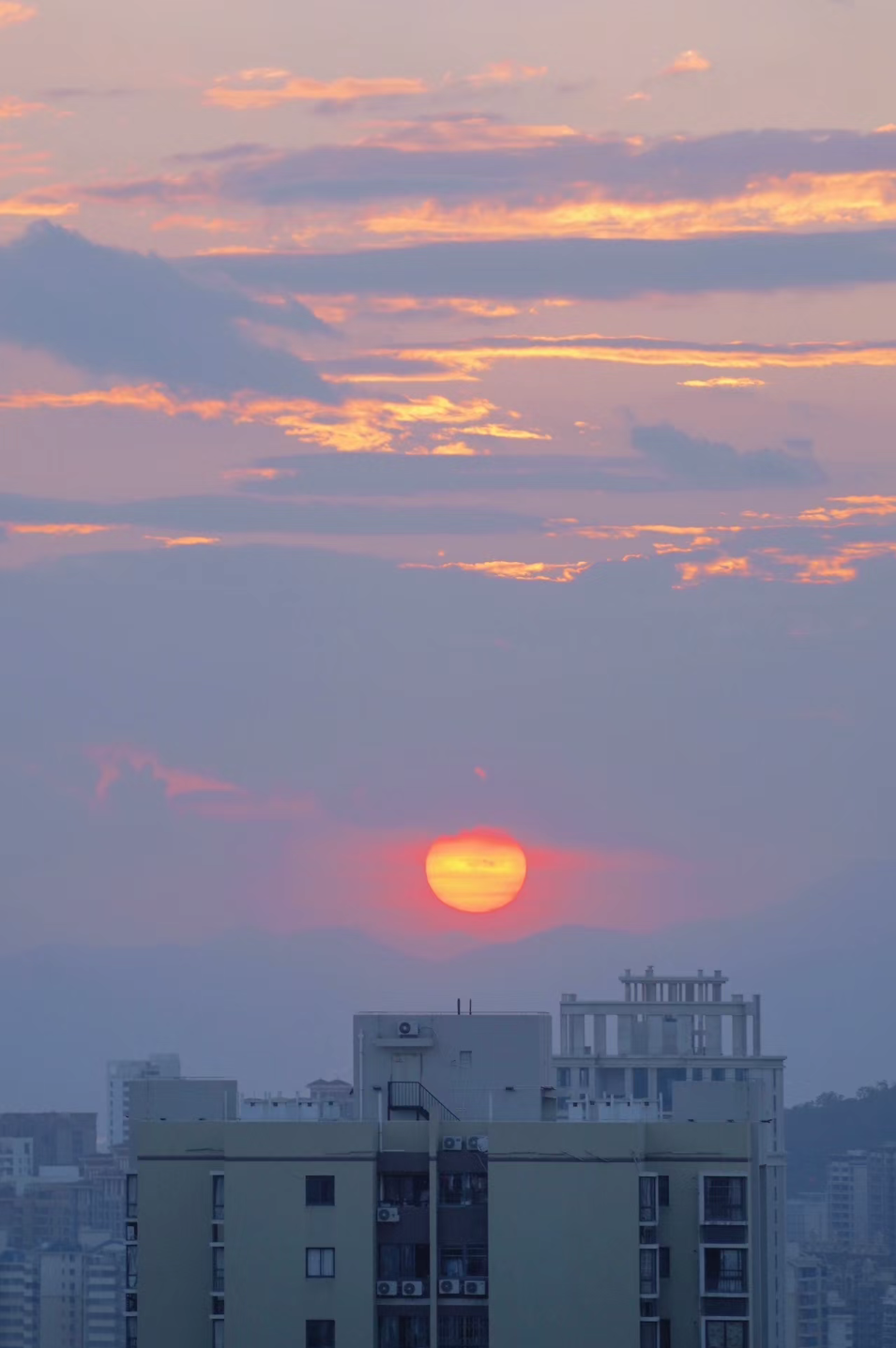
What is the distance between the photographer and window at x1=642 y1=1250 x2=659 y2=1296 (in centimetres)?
4228

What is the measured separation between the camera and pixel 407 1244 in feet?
141

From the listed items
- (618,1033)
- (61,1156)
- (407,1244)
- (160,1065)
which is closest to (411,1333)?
Result: (407,1244)

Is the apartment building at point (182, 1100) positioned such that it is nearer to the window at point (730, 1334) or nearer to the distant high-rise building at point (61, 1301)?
the window at point (730, 1334)

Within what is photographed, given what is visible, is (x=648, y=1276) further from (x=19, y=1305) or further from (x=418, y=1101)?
(x=19, y=1305)

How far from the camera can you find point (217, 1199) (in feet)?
141

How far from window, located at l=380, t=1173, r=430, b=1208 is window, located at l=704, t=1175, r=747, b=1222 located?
4.41 metres

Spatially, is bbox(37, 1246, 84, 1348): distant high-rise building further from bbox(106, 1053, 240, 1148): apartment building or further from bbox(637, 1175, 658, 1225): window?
bbox(637, 1175, 658, 1225): window

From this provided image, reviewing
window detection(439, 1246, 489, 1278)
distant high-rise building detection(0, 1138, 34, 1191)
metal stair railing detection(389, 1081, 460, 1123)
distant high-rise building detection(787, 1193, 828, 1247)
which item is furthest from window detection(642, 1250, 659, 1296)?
distant high-rise building detection(0, 1138, 34, 1191)

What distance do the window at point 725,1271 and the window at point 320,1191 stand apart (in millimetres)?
5914

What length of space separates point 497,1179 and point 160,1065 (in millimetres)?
103936

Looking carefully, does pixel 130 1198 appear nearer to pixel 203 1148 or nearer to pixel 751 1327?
pixel 203 1148

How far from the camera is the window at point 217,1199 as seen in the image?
42.9 m

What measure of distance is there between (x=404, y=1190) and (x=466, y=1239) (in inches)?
48.3

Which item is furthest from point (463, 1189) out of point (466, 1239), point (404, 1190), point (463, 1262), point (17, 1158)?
point (17, 1158)
